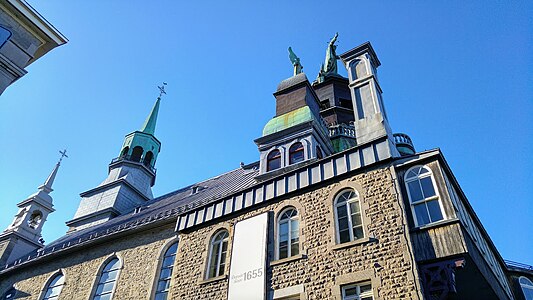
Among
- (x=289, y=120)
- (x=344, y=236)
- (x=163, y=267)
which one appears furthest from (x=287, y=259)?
(x=289, y=120)

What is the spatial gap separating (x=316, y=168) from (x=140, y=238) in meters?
8.44

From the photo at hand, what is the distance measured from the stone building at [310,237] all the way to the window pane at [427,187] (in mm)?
25

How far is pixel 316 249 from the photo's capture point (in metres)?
10.4

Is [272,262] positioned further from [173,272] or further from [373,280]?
[173,272]

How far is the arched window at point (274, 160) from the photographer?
1483 centimetres

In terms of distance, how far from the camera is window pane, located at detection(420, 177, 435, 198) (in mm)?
9750

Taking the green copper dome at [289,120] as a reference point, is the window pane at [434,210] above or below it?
below

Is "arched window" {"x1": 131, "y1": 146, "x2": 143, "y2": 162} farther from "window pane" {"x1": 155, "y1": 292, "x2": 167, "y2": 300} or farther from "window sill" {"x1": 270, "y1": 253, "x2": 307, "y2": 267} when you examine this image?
"window sill" {"x1": 270, "y1": 253, "x2": 307, "y2": 267}

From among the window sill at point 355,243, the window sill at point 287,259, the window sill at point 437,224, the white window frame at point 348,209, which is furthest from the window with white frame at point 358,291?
the window sill at point 437,224

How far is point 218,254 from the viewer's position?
1252cm

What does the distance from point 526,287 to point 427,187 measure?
7.19 m

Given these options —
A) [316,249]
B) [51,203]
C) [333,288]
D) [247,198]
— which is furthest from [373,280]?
[51,203]

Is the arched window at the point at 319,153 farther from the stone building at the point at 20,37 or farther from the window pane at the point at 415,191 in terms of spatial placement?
the stone building at the point at 20,37

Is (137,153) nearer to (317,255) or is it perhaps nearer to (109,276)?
(109,276)
